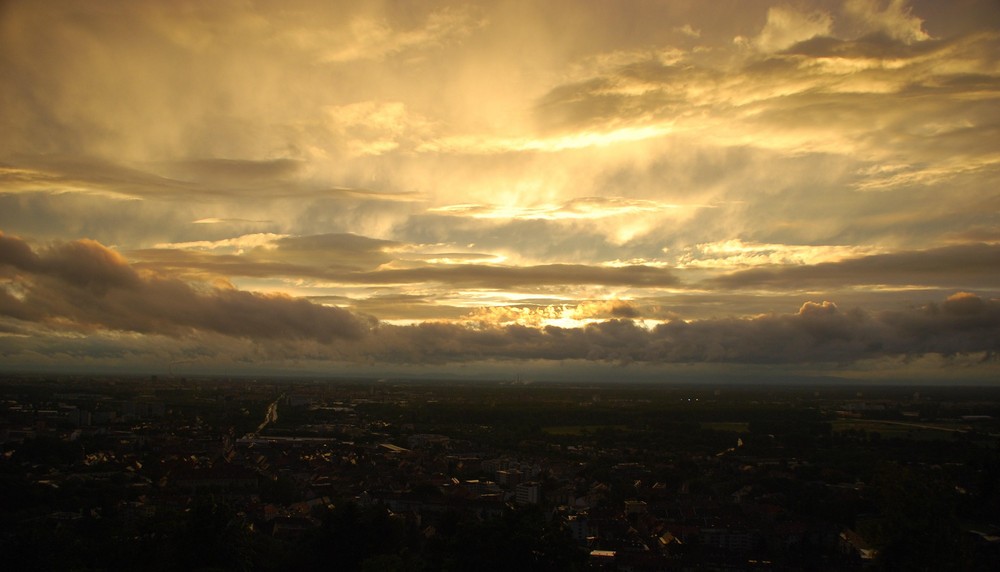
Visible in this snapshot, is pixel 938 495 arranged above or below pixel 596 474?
above

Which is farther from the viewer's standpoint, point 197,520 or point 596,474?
point 596,474

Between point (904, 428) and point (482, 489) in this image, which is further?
point (904, 428)

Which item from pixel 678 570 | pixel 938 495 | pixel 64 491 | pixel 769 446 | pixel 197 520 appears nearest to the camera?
pixel 197 520

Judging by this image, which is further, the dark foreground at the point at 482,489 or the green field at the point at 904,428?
the green field at the point at 904,428

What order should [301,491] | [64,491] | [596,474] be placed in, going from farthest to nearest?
[596,474], [301,491], [64,491]

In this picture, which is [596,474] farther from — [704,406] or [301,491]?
[704,406]

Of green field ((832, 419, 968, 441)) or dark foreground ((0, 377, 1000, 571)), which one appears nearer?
dark foreground ((0, 377, 1000, 571))

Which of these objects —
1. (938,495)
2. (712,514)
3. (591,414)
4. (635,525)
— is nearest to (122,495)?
(635,525)
